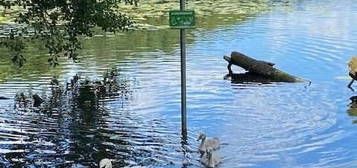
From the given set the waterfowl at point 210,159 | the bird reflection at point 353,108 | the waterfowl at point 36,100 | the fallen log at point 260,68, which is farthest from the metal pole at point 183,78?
the fallen log at point 260,68

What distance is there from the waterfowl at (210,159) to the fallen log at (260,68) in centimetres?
948

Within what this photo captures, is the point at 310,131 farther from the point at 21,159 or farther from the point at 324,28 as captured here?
the point at 324,28

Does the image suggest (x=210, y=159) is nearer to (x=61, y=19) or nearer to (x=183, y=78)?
(x=183, y=78)

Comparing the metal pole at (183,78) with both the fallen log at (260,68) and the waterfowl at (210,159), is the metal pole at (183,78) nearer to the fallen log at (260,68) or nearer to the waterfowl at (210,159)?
the waterfowl at (210,159)

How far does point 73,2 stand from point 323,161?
5.25 metres

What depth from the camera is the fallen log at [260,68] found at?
2166 cm

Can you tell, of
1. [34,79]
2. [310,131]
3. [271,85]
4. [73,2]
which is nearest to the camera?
[73,2]

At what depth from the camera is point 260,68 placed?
22.6 meters

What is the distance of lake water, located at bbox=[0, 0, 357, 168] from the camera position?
12969 millimetres

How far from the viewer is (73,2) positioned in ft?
38.2

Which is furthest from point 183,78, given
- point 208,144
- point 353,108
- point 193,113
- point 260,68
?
point 260,68

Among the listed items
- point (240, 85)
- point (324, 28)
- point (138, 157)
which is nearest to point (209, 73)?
point (240, 85)

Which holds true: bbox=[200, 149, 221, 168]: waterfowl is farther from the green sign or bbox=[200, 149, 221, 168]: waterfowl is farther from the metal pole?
the green sign

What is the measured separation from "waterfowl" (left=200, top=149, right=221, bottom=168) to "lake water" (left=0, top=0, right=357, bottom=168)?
13 centimetres
